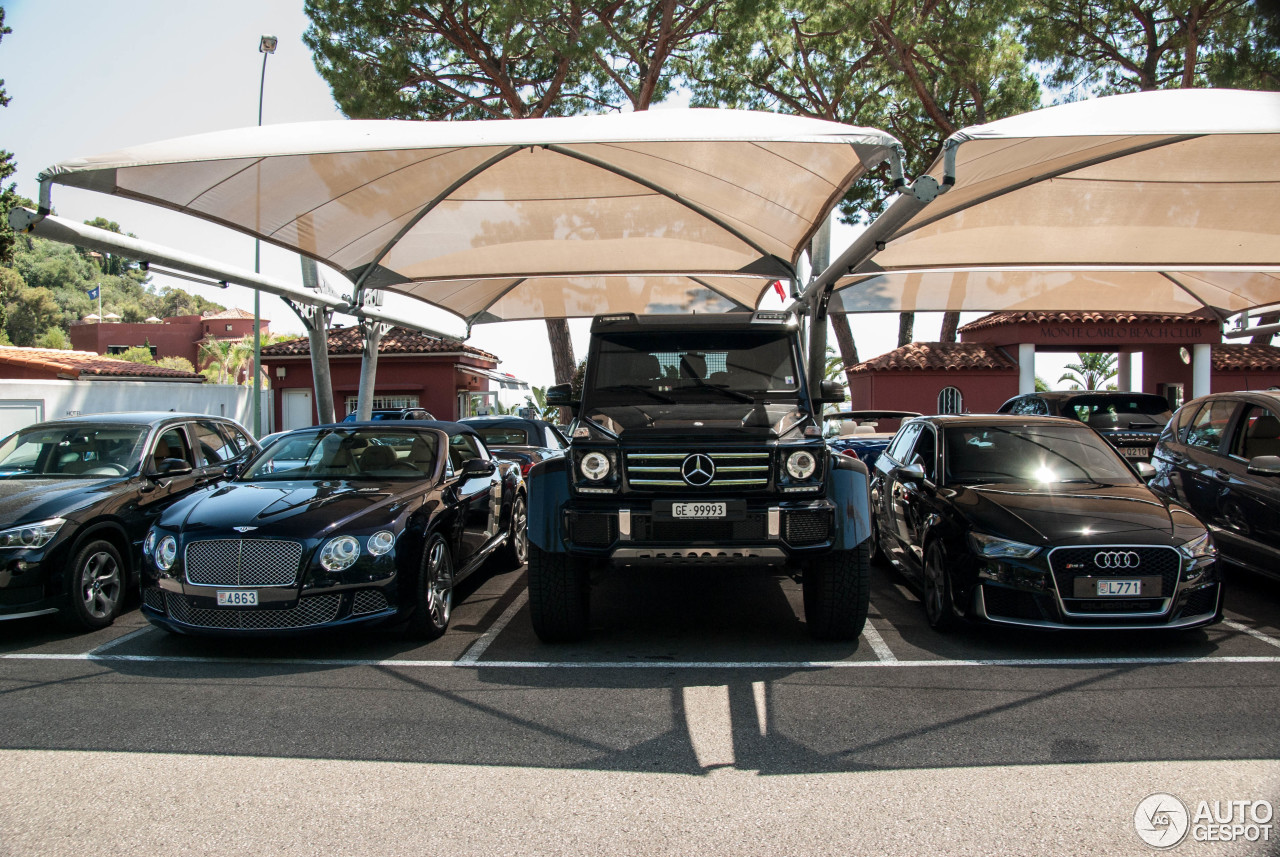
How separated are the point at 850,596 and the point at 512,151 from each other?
5415 mm

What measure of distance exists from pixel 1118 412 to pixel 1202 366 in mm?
16465

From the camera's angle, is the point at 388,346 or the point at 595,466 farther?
the point at 388,346

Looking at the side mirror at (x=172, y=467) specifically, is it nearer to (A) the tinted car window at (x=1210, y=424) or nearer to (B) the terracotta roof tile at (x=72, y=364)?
(A) the tinted car window at (x=1210, y=424)

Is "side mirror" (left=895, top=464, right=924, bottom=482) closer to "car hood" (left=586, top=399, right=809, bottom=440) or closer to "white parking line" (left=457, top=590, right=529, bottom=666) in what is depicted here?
"car hood" (left=586, top=399, right=809, bottom=440)

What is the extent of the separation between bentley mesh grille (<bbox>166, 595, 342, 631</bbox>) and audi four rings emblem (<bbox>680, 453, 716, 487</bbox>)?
2.34m

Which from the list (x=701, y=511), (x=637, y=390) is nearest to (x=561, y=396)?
(x=637, y=390)

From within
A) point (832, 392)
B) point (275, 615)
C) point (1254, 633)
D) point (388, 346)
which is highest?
point (388, 346)

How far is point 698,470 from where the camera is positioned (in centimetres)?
564

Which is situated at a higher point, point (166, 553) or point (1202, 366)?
point (1202, 366)

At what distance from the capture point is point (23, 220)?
26.0 ft

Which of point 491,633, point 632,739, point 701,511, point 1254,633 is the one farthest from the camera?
point 491,633

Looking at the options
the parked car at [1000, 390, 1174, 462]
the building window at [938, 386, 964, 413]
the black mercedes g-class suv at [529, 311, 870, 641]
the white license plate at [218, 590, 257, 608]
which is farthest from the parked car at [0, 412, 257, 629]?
the building window at [938, 386, 964, 413]

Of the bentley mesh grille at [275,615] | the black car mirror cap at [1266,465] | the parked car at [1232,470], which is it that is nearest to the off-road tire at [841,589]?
the parked car at [1232,470]

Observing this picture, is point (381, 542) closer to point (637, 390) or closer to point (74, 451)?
point (637, 390)
